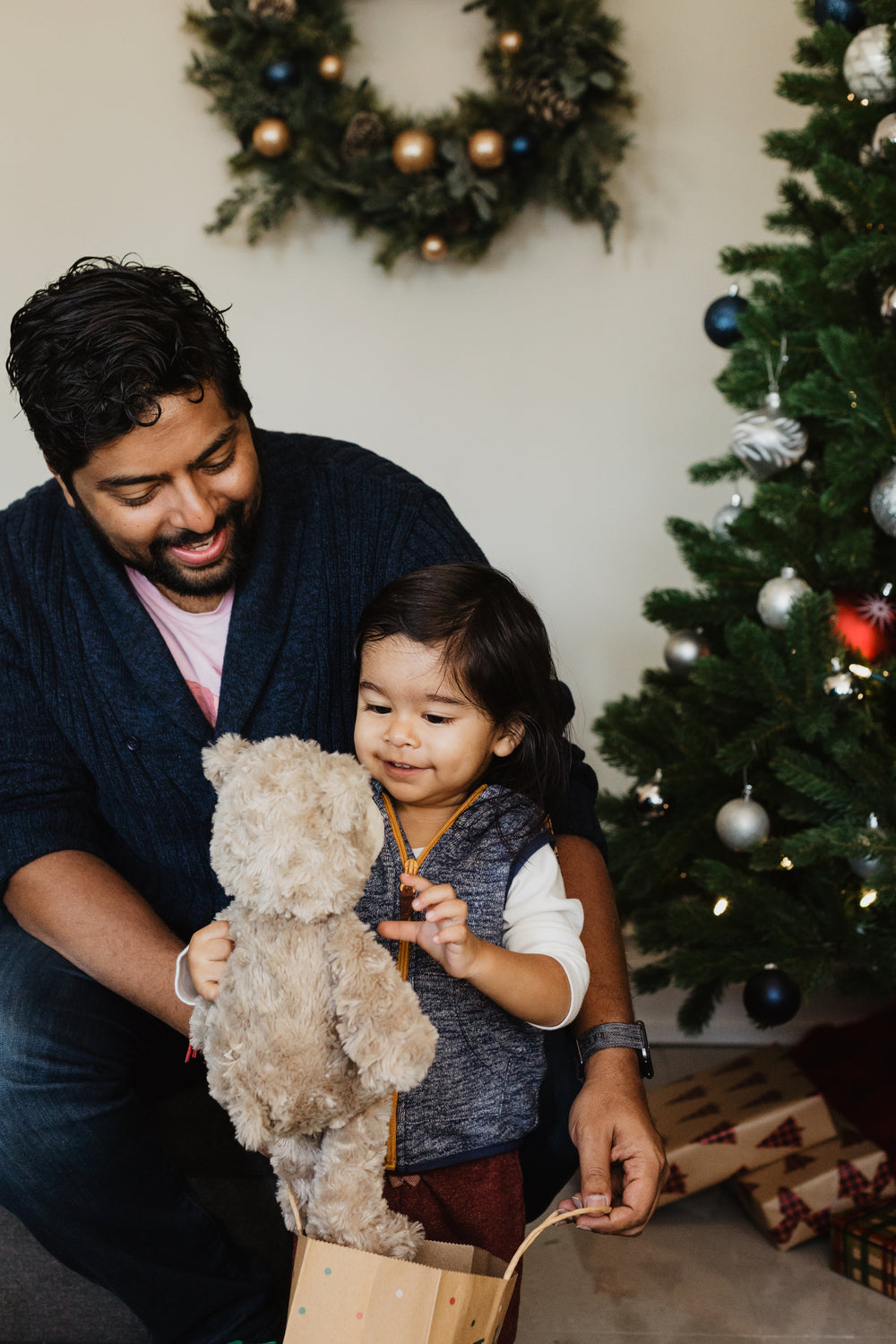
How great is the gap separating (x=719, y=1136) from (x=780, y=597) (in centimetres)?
84

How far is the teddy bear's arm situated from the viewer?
83cm

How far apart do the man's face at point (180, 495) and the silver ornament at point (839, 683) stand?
2.78 feet

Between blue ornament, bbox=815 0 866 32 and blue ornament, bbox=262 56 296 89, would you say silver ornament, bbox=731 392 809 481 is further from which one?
blue ornament, bbox=262 56 296 89

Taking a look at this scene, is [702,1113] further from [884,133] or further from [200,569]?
[884,133]

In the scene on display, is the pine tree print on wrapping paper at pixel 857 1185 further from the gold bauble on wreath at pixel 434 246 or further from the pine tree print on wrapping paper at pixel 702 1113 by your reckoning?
the gold bauble on wreath at pixel 434 246

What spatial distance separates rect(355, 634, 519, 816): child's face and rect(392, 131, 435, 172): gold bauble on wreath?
1364 mm

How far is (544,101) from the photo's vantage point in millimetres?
2090

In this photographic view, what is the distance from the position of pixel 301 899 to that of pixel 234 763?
0.46 ft

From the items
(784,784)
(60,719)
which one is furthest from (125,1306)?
(784,784)

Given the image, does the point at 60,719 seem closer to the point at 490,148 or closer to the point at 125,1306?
the point at 125,1306

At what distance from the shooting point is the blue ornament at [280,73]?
2070 mm

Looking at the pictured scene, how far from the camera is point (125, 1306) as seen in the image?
1.35 m

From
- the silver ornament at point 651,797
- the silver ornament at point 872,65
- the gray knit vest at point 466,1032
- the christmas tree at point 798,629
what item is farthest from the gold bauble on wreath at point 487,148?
the gray knit vest at point 466,1032

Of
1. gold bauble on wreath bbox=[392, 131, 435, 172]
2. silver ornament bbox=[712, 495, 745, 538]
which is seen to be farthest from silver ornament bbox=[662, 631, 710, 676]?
gold bauble on wreath bbox=[392, 131, 435, 172]
